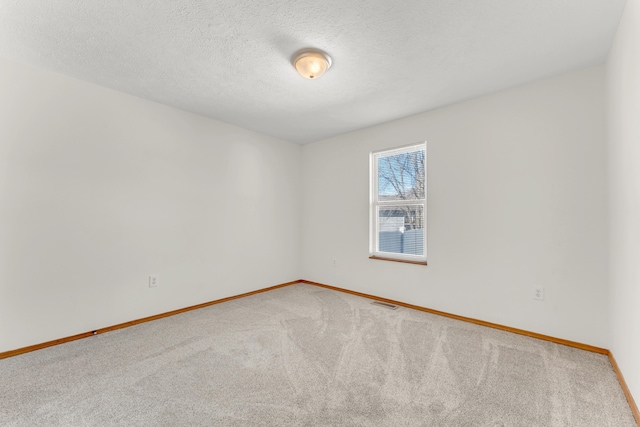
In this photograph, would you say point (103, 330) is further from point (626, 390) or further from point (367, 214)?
point (626, 390)

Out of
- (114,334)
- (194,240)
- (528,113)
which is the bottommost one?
(114,334)

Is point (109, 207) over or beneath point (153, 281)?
over

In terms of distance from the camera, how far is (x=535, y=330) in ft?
8.05

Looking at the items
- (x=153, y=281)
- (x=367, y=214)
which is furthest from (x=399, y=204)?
(x=153, y=281)

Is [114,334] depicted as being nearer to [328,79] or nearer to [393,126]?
[328,79]

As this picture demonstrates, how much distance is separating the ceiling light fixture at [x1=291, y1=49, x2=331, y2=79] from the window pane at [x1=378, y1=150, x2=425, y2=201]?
5.85ft

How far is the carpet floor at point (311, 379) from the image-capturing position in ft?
4.86

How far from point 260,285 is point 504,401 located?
3109 millimetres

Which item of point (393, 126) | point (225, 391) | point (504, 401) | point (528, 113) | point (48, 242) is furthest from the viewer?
point (393, 126)

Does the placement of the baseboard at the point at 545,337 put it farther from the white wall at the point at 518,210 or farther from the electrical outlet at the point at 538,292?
the electrical outlet at the point at 538,292

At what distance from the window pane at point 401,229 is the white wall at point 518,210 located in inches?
9.2

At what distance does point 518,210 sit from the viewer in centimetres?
256

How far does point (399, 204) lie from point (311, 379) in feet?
7.97

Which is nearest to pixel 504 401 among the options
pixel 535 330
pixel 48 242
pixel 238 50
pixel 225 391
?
pixel 535 330
